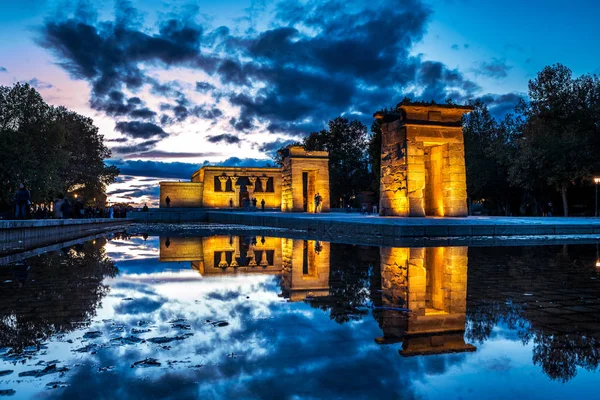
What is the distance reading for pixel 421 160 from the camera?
61.7ft

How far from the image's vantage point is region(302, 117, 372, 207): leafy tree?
59594mm

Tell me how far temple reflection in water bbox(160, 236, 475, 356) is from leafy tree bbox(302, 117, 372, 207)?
1879 inches

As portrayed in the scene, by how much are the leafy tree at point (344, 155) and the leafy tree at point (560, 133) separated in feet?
82.4

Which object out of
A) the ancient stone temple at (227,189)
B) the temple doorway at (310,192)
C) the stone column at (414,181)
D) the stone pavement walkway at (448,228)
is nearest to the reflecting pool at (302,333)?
the stone pavement walkway at (448,228)

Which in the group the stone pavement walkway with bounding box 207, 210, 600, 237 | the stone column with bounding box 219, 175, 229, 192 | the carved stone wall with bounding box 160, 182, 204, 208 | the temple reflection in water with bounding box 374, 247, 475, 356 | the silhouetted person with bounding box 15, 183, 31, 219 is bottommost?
the temple reflection in water with bounding box 374, 247, 475, 356

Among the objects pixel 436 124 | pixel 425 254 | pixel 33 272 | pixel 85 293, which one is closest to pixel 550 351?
pixel 85 293

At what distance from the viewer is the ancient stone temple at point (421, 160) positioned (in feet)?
61.3

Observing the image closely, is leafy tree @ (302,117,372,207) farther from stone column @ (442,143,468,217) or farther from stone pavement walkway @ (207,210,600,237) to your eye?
stone pavement walkway @ (207,210,600,237)

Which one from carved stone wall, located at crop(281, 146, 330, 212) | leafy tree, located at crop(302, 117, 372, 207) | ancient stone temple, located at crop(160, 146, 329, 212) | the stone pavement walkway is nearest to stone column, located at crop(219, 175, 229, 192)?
ancient stone temple, located at crop(160, 146, 329, 212)

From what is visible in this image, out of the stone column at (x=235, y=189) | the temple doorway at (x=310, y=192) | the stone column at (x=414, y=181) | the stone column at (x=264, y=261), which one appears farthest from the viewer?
the stone column at (x=235, y=189)

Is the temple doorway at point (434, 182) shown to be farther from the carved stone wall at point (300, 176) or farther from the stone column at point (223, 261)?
the carved stone wall at point (300, 176)

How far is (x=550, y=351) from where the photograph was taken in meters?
3.02

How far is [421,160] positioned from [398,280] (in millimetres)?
13658

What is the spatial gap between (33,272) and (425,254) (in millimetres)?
6461
